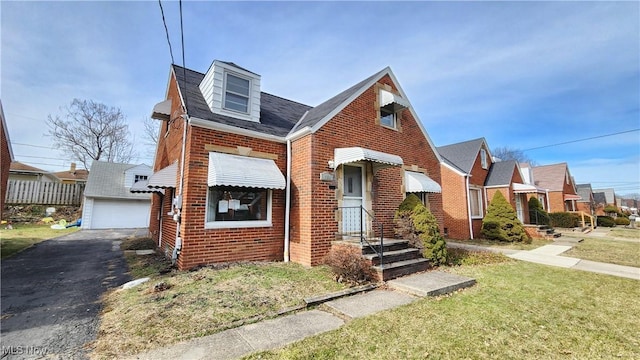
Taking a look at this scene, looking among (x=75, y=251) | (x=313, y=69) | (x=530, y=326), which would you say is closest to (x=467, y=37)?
(x=313, y=69)

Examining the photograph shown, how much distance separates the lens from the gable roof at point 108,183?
22.1 meters

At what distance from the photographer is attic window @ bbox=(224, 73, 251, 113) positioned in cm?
907

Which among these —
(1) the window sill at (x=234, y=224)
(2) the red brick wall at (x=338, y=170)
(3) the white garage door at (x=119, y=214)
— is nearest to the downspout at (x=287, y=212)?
(2) the red brick wall at (x=338, y=170)

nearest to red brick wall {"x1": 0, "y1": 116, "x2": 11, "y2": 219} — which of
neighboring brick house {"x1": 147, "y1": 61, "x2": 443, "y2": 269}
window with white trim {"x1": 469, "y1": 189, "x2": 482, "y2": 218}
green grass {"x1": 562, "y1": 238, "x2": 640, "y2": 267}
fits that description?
neighboring brick house {"x1": 147, "y1": 61, "x2": 443, "y2": 269}

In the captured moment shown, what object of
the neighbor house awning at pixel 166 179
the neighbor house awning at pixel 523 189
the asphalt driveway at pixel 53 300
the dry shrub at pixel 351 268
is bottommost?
the asphalt driveway at pixel 53 300

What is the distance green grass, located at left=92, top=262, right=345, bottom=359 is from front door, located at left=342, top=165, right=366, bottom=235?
7.30 ft

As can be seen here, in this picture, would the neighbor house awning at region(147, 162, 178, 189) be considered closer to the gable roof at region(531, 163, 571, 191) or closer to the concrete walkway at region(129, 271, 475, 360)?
the concrete walkway at region(129, 271, 475, 360)

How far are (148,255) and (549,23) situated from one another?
56.9 feet

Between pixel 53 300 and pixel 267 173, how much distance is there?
543cm

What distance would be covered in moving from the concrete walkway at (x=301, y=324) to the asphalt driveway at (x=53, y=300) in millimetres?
1407

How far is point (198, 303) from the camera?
189 inches

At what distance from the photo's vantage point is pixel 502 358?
129 inches

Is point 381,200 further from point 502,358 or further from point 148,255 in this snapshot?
point 148,255

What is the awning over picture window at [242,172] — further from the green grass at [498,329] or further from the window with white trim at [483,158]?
the window with white trim at [483,158]
